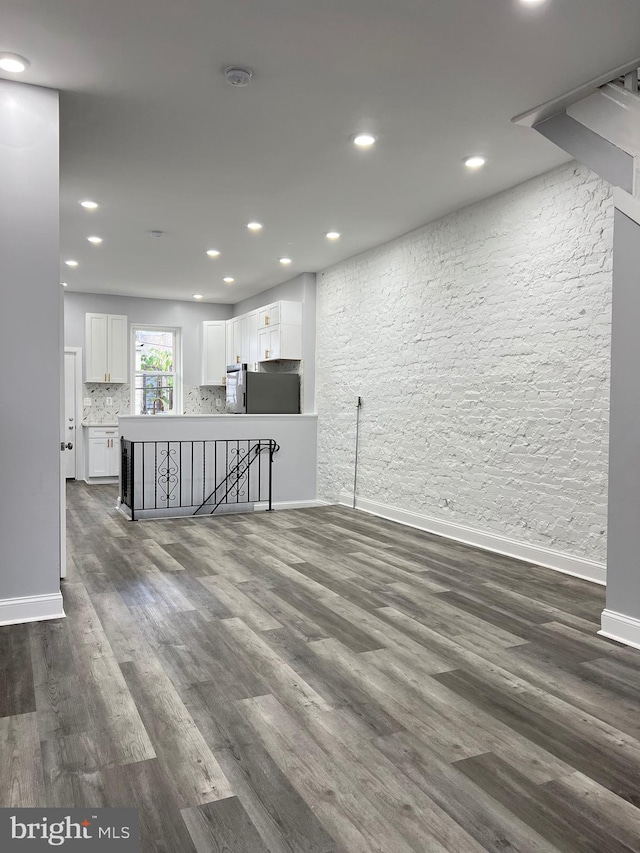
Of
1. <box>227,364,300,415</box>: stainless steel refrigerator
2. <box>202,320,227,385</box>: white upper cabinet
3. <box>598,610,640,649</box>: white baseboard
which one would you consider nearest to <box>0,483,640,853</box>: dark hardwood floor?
<box>598,610,640,649</box>: white baseboard

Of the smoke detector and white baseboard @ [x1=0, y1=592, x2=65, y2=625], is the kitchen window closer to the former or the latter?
white baseboard @ [x1=0, y1=592, x2=65, y2=625]

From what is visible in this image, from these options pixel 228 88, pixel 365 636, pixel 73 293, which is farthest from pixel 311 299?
pixel 365 636

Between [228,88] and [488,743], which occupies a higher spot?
[228,88]

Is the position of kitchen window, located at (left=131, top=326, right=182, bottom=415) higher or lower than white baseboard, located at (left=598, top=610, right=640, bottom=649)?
higher

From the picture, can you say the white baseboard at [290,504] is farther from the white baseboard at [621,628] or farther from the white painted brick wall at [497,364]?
the white baseboard at [621,628]

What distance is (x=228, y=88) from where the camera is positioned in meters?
3.49

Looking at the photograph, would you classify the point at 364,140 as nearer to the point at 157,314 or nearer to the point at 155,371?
the point at 157,314

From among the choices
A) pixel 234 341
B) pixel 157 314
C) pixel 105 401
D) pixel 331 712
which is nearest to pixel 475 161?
pixel 331 712

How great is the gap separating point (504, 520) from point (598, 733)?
2823 mm

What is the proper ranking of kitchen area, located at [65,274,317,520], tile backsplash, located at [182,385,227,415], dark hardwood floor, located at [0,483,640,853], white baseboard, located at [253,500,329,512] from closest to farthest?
dark hardwood floor, located at [0,483,640,853], kitchen area, located at [65,274,317,520], white baseboard, located at [253,500,329,512], tile backsplash, located at [182,385,227,415]

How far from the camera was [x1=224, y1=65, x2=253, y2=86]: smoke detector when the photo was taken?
3289 mm

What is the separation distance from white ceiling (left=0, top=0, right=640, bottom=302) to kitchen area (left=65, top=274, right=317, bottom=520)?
7.90 feet

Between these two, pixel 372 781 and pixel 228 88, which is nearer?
pixel 372 781

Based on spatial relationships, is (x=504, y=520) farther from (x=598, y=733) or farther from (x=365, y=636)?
(x=598, y=733)
